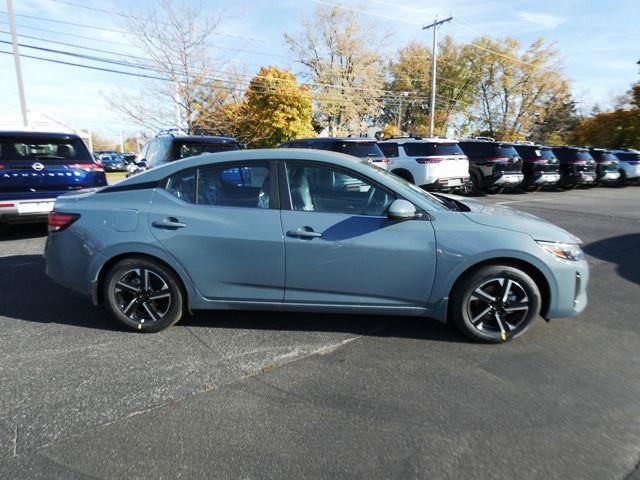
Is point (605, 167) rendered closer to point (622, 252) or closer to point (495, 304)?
point (622, 252)

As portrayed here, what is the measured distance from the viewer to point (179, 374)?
2.98 m

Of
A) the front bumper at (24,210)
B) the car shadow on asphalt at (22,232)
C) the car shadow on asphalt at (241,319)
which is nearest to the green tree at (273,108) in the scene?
the car shadow on asphalt at (22,232)

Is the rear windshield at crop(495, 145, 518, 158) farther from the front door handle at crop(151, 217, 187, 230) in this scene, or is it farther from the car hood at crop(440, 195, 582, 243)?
the front door handle at crop(151, 217, 187, 230)

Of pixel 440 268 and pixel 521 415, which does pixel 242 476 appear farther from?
pixel 440 268

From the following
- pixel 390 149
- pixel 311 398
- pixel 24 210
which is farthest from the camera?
pixel 390 149

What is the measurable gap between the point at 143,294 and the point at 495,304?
292 cm

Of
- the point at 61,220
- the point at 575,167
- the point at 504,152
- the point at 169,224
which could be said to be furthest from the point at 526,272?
the point at 575,167

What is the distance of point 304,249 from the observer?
10.8 ft

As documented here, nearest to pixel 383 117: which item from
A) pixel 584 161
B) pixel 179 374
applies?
pixel 584 161

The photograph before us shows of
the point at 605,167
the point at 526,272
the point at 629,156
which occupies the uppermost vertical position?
the point at 629,156

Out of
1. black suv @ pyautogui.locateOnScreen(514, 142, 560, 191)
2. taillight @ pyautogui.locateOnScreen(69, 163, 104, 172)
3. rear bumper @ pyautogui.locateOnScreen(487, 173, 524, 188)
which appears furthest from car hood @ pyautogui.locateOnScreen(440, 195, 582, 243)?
black suv @ pyautogui.locateOnScreen(514, 142, 560, 191)

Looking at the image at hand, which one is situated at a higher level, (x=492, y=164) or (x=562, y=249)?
(x=492, y=164)

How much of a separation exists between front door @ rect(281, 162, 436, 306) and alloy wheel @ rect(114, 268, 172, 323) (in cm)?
108

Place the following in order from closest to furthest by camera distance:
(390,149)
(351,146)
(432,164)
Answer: (351,146) → (432,164) → (390,149)
